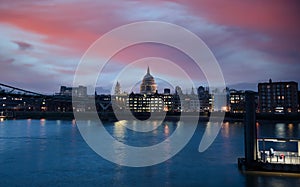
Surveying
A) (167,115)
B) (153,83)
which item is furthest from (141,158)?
(153,83)

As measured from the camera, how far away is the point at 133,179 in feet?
25.7

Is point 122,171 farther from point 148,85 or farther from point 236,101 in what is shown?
point 148,85

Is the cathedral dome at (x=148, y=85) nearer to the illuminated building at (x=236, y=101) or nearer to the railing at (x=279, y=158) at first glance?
the illuminated building at (x=236, y=101)

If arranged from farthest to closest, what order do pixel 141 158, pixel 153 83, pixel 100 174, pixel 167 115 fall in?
pixel 153 83 < pixel 167 115 < pixel 141 158 < pixel 100 174

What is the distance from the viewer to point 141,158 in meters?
10.8

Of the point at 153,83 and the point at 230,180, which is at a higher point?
the point at 153,83

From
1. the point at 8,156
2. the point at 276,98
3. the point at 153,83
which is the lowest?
the point at 8,156

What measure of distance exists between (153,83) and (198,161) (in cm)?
8239

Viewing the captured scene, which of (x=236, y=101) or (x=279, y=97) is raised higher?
(x=279, y=97)

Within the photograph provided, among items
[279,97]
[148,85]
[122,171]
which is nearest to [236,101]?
[279,97]

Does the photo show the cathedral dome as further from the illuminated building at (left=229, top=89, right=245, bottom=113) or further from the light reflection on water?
the light reflection on water

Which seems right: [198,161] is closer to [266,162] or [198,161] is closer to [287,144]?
[266,162]

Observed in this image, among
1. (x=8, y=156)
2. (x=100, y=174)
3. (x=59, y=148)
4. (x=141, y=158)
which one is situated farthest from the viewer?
(x=59, y=148)

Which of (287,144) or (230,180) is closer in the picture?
(230,180)
